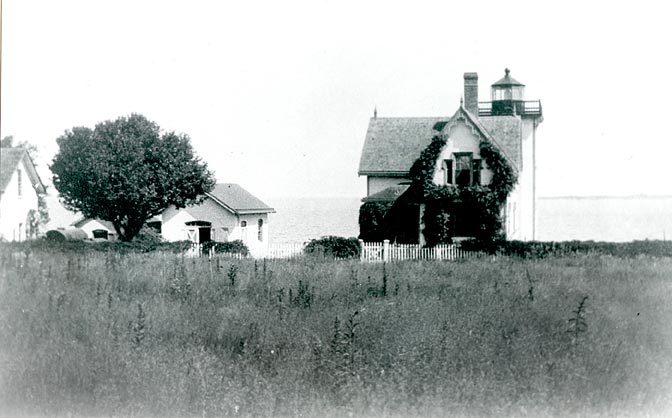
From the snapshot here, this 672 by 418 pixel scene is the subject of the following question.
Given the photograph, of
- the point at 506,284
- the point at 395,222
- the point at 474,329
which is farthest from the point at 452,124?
the point at 474,329

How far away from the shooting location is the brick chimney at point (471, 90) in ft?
134

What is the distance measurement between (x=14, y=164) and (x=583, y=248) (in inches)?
883

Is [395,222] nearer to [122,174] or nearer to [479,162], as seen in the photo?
[479,162]

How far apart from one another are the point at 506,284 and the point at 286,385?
23.4ft

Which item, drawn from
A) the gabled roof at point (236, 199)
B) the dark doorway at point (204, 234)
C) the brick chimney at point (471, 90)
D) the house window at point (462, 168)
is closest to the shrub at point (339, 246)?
the house window at point (462, 168)

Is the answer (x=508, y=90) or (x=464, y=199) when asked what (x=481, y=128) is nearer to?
(x=464, y=199)

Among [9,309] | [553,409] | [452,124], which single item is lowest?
[553,409]

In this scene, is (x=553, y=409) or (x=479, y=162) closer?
(x=553, y=409)

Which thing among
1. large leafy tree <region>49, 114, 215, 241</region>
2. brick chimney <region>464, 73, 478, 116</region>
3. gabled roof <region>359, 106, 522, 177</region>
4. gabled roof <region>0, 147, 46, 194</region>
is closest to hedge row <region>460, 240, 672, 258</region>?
gabled roof <region>359, 106, 522, 177</region>

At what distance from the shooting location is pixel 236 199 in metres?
48.7

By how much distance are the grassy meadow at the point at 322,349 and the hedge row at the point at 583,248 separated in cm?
1393

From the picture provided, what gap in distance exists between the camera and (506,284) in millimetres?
13656

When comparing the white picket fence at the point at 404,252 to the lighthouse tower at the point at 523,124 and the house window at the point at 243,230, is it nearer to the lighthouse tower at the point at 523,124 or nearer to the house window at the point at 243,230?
the lighthouse tower at the point at 523,124

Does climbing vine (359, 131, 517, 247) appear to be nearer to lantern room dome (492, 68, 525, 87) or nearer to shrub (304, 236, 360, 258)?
shrub (304, 236, 360, 258)
